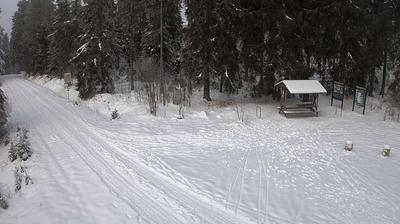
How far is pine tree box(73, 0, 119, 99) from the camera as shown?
2266 cm

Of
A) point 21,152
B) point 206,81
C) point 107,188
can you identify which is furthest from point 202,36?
point 107,188

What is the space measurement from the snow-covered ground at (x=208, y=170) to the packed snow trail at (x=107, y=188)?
0.10 ft

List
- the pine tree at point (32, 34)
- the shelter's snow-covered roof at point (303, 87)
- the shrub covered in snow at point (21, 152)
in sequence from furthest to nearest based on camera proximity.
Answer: the pine tree at point (32, 34) → the shelter's snow-covered roof at point (303, 87) → the shrub covered in snow at point (21, 152)

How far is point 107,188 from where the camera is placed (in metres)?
9.05

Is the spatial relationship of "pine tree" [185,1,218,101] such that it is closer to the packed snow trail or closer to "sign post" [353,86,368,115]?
the packed snow trail

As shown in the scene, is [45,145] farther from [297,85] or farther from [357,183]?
[297,85]

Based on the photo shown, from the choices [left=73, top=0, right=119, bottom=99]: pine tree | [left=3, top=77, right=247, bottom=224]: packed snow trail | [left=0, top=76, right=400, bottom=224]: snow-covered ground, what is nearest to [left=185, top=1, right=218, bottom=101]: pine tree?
[left=0, top=76, right=400, bottom=224]: snow-covered ground

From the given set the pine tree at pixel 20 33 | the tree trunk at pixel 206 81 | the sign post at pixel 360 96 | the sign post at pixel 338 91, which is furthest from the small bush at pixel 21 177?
the pine tree at pixel 20 33

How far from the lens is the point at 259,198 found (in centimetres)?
879

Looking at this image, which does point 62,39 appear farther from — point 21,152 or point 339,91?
point 339,91

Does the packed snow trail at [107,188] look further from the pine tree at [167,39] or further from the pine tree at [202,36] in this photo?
the pine tree at [167,39]

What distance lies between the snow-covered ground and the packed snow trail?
32mm

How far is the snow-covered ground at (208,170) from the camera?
8047mm

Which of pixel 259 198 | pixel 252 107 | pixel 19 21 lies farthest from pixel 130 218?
pixel 19 21
